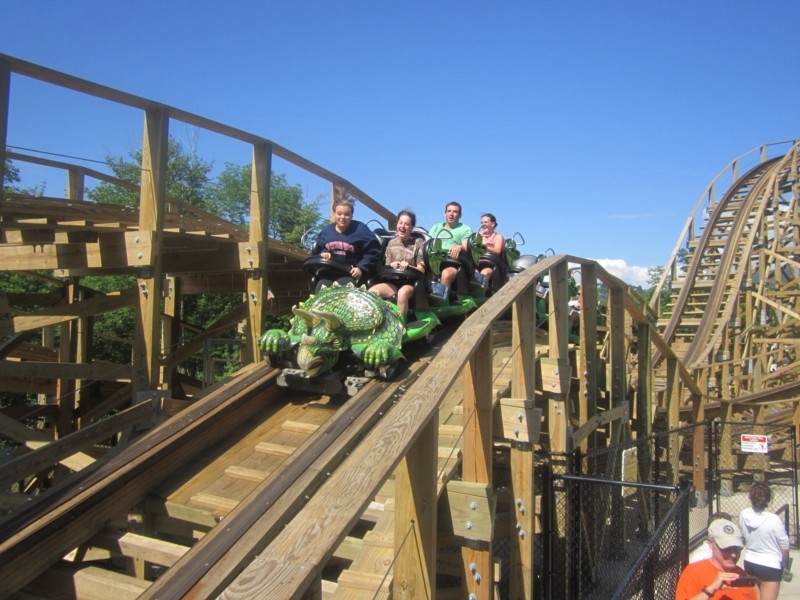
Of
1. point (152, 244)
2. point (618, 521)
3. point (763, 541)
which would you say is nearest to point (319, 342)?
point (152, 244)

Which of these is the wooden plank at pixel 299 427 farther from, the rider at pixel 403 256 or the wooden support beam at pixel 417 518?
the wooden support beam at pixel 417 518

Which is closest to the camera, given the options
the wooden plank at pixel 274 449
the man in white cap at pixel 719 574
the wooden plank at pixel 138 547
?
the wooden plank at pixel 138 547

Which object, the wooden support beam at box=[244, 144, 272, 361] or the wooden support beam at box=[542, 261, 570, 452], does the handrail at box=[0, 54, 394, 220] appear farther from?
the wooden support beam at box=[542, 261, 570, 452]

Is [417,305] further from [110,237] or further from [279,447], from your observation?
[110,237]

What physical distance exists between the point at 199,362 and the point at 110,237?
13.3 meters

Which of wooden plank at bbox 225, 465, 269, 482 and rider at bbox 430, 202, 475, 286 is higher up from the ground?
rider at bbox 430, 202, 475, 286

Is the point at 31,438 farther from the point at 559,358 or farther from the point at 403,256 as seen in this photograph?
the point at 559,358

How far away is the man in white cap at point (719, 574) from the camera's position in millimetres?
3377

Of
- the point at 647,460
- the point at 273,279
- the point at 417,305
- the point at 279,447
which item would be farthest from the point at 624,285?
the point at 273,279

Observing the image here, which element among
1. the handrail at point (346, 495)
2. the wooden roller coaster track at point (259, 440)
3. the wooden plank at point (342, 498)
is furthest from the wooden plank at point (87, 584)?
the handrail at point (346, 495)

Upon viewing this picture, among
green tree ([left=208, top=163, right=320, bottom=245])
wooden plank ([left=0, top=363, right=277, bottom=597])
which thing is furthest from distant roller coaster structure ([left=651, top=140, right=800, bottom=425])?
green tree ([left=208, top=163, right=320, bottom=245])

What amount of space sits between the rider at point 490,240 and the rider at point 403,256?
4.30 feet

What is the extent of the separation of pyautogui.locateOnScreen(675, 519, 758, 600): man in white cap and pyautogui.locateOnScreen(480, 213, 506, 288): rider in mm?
3720

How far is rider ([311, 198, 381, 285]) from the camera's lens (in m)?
5.41
